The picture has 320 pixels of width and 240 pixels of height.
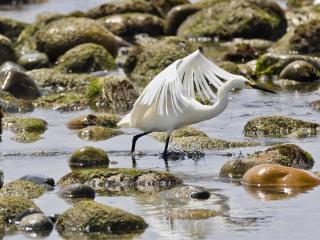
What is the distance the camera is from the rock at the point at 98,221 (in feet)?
34.7

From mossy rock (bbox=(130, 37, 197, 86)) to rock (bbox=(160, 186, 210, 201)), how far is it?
44.9 ft

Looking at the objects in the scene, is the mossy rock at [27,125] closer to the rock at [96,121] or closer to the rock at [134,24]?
the rock at [96,121]

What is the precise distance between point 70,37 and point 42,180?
1733cm

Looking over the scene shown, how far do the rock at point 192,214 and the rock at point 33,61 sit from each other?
18309mm

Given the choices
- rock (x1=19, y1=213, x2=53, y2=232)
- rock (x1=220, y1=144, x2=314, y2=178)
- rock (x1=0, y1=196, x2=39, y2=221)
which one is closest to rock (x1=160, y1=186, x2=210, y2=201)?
rock (x1=220, y1=144, x2=314, y2=178)

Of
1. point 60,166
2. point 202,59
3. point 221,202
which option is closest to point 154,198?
point 221,202

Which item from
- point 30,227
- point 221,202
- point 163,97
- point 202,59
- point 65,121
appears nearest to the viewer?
point 30,227

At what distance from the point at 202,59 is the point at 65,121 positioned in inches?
194

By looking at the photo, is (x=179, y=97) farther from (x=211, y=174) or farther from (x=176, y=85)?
(x=211, y=174)

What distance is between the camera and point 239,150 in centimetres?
1583

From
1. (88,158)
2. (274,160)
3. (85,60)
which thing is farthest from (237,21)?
(274,160)

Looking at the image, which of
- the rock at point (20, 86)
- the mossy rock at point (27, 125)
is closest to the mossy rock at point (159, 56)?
the rock at point (20, 86)

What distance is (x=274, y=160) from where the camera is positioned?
14016mm

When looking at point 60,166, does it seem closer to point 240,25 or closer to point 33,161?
point 33,161
